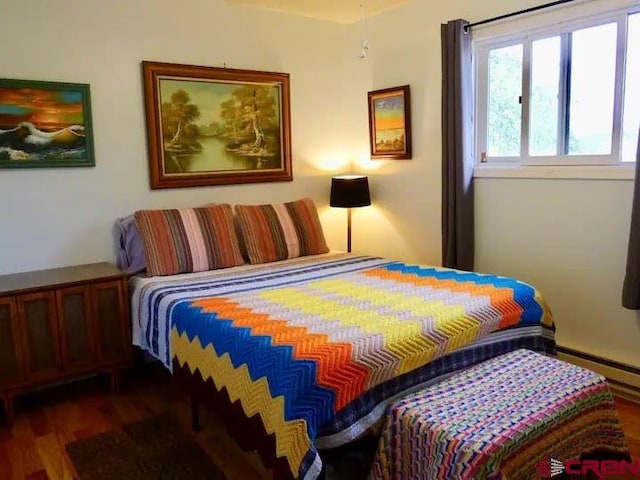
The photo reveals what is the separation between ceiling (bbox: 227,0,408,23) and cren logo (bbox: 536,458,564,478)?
3081 millimetres

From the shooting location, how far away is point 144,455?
2277 millimetres

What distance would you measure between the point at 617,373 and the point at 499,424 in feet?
5.00

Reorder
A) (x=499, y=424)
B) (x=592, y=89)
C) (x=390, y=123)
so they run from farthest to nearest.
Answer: (x=390, y=123), (x=592, y=89), (x=499, y=424)

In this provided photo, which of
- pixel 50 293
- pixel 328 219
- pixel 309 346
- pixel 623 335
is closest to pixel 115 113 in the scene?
pixel 50 293

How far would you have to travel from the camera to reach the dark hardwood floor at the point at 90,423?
7.18 feet

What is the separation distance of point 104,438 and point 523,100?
297 centimetres

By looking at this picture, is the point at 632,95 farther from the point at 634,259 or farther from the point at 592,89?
the point at 634,259

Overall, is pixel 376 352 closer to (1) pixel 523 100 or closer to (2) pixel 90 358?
(2) pixel 90 358

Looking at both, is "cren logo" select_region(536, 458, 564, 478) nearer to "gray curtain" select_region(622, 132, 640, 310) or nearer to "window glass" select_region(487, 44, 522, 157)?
"gray curtain" select_region(622, 132, 640, 310)

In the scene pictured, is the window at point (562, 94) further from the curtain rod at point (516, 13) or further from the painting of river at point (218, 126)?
the painting of river at point (218, 126)

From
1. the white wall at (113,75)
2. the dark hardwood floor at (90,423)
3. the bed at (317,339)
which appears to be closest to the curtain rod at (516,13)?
the white wall at (113,75)

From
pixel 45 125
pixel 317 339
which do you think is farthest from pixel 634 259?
pixel 45 125

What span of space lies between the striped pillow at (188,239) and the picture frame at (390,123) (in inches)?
54.2

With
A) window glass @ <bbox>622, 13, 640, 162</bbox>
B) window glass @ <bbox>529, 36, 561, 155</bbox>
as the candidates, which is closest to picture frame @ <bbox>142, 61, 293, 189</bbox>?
Answer: window glass @ <bbox>529, 36, 561, 155</bbox>
